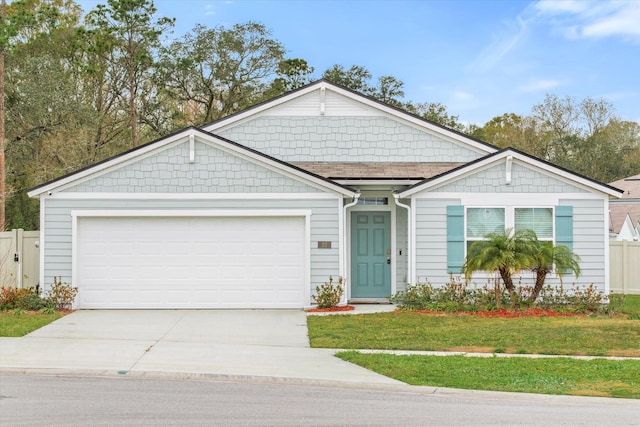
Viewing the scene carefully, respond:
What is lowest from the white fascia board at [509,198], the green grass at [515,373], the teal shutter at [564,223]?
the green grass at [515,373]

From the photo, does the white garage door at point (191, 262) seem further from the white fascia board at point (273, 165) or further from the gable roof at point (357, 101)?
the gable roof at point (357, 101)

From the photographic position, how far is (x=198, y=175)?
56.3 ft

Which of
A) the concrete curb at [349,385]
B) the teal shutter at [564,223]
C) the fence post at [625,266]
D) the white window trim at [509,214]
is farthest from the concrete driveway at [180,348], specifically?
the fence post at [625,266]

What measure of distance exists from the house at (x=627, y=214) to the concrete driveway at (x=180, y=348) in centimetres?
2550

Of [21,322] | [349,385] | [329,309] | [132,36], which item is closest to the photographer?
[349,385]

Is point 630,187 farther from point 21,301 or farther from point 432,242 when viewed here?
point 21,301

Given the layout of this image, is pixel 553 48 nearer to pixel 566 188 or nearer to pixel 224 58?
pixel 566 188

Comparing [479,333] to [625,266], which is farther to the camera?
[625,266]

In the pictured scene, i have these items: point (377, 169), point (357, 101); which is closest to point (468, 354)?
point (377, 169)

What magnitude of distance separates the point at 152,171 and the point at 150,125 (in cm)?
2313

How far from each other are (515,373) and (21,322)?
9.44 metres

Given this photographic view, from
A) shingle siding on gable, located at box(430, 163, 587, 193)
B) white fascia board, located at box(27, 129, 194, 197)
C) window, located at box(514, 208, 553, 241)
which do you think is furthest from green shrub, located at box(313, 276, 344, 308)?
white fascia board, located at box(27, 129, 194, 197)

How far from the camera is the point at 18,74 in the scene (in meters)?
32.0

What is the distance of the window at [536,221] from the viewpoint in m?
17.5
